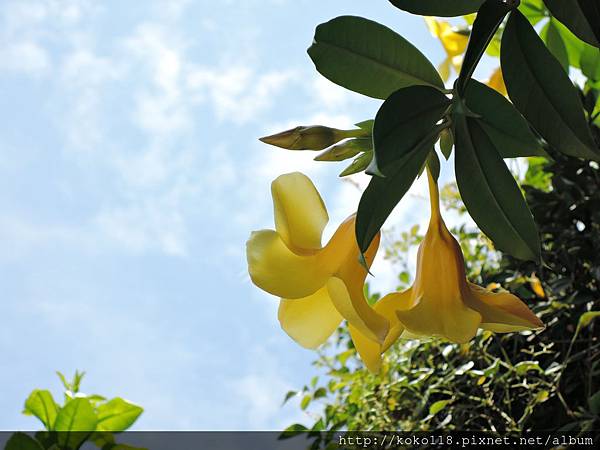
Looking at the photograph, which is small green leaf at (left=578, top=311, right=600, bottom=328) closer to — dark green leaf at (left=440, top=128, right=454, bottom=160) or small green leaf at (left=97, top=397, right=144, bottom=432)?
dark green leaf at (left=440, top=128, right=454, bottom=160)

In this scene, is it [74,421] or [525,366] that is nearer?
[525,366]

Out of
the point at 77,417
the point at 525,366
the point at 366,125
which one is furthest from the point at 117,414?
the point at 366,125

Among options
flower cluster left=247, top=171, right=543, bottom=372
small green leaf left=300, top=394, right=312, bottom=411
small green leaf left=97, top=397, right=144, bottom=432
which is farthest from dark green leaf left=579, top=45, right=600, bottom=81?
small green leaf left=97, top=397, right=144, bottom=432

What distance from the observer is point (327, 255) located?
15.6 inches

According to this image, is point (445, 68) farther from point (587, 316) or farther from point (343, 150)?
point (343, 150)

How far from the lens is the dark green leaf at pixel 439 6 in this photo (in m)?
0.33

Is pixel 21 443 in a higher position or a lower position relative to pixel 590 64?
lower

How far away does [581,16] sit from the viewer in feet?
1.10

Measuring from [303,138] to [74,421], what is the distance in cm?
79

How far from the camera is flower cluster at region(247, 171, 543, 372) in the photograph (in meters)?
0.37

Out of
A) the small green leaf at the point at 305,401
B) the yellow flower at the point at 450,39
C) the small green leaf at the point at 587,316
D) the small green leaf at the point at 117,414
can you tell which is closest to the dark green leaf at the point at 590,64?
the yellow flower at the point at 450,39

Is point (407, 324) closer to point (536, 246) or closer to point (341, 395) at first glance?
point (536, 246)

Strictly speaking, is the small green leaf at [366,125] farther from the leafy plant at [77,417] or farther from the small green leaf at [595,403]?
the leafy plant at [77,417]

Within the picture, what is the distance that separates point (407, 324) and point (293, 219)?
90mm
